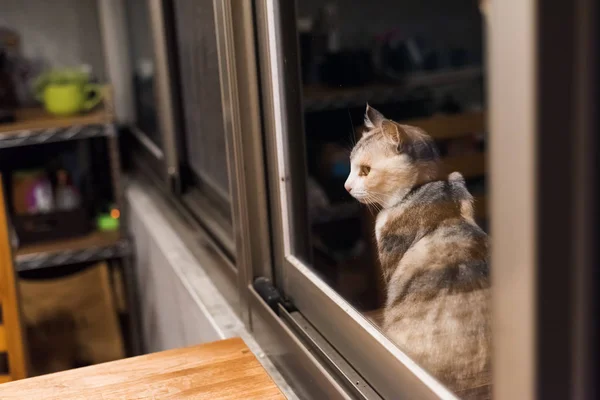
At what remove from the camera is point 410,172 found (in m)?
0.69

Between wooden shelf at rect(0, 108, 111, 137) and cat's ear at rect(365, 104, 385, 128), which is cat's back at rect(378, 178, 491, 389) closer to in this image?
cat's ear at rect(365, 104, 385, 128)

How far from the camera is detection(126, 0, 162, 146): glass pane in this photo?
2.09 metres

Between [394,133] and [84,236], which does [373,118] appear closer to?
[394,133]

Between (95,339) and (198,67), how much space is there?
117cm

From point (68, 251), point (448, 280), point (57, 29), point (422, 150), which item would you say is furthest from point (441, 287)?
point (57, 29)

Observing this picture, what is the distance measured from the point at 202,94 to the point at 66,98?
Result: 889 mm

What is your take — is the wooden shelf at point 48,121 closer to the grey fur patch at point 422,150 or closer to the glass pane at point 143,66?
the glass pane at point 143,66

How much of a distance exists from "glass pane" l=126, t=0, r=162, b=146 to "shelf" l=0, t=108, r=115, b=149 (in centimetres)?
13

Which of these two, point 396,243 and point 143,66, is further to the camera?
point 143,66

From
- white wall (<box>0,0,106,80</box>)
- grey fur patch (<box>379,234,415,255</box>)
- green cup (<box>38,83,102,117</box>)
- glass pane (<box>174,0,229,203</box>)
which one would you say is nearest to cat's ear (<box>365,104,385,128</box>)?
grey fur patch (<box>379,234,415,255</box>)

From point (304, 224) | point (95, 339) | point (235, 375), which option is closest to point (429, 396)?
point (235, 375)

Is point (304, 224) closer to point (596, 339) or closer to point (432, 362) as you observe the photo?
point (432, 362)

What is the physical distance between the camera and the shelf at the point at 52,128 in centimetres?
217

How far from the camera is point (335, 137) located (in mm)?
887
